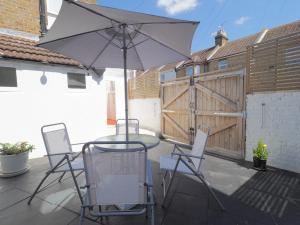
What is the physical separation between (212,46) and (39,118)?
15029mm

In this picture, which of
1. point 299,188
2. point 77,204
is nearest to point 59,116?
point 77,204

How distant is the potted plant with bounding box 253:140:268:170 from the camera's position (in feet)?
13.2

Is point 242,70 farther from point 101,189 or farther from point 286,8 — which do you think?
point 286,8

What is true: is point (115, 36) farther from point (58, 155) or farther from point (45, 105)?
point (45, 105)

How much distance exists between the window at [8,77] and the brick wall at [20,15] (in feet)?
5.78

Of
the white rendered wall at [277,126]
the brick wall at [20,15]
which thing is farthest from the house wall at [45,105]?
the white rendered wall at [277,126]

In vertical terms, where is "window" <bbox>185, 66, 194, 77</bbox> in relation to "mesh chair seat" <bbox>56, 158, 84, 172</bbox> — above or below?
above

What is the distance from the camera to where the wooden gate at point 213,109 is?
4.79 m

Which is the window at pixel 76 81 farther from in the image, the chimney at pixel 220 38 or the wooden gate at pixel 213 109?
the chimney at pixel 220 38

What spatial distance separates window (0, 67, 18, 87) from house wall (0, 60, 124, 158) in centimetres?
9

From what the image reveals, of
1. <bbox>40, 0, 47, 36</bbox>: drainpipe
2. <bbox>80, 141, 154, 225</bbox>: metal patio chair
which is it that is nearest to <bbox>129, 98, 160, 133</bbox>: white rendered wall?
<bbox>40, 0, 47, 36</bbox>: drainpipe

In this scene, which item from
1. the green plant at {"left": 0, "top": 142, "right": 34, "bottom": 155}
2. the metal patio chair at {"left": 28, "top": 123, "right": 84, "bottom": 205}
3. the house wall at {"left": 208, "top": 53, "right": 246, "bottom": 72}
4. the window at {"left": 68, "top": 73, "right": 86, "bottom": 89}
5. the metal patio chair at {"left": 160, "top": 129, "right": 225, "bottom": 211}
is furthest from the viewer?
the house wall at {"left": 208, "top": 53, "right": 246, "bottom": 72}

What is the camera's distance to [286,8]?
29.5 ft

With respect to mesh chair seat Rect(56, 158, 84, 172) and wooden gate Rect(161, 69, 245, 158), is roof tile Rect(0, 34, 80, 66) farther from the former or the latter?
wooden gate Rect(161, 69, 245, 158)
